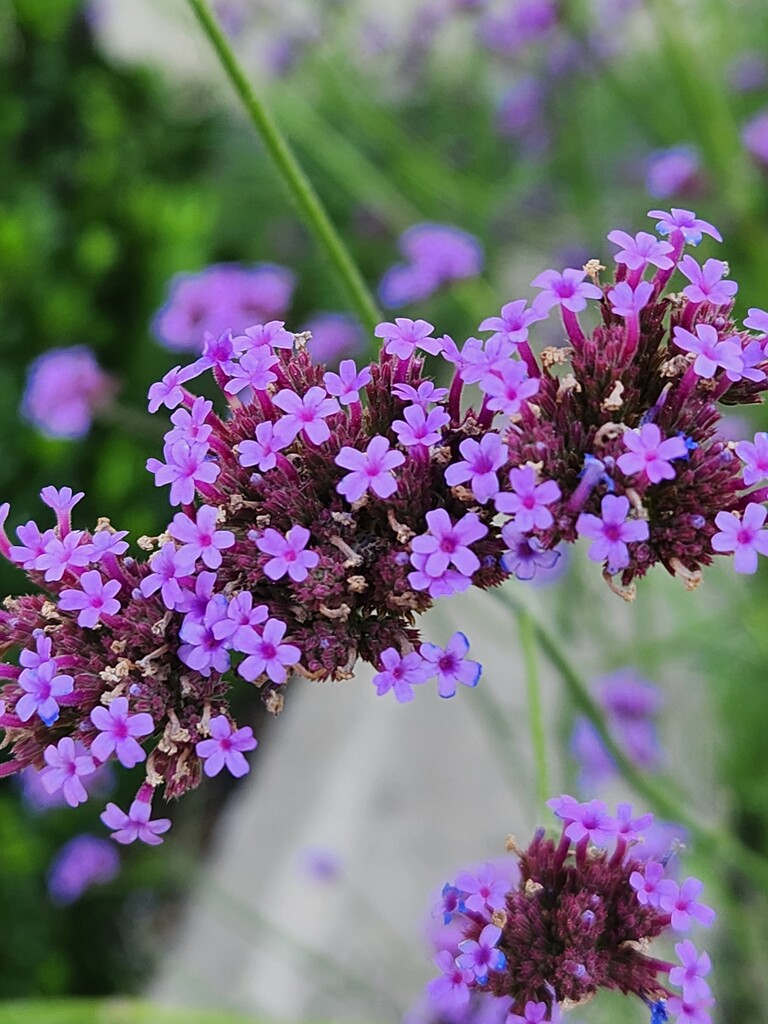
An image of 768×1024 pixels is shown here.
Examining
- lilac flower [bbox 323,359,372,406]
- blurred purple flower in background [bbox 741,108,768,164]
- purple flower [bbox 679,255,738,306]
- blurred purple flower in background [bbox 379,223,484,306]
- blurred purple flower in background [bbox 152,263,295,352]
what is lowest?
lilac flower [bbox 323,359,372,406]

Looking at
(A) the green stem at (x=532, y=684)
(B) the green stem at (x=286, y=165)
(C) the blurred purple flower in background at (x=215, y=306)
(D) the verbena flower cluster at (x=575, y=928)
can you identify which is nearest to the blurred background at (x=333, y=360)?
(C) the blurred purple flower in background at (x=215, y=306)

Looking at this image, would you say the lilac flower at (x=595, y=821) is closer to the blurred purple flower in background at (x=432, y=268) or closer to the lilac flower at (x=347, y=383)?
the lilac flower at (x=347, y=383)

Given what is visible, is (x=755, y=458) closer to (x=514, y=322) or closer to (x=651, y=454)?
(x=651, y=454)

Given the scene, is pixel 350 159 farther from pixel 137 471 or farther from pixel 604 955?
pixel 604 955

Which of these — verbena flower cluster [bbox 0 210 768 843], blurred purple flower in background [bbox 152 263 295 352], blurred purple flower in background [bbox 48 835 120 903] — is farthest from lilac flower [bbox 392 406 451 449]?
blurred purple flower in background [bbox 48 835 120 903]

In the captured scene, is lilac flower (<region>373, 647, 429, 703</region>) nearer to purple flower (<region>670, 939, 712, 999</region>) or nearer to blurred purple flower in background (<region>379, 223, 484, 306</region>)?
purple flower (<region>670, 939, 712, 999</region>)

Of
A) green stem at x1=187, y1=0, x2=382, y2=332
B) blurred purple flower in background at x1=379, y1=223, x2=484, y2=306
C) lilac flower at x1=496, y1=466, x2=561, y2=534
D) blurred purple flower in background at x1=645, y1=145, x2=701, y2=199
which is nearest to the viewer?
lilac flower at x1=496, y1=466, x2=561, y2=534

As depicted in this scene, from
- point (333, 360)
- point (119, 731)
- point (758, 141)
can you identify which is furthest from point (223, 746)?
point (758, 141)
